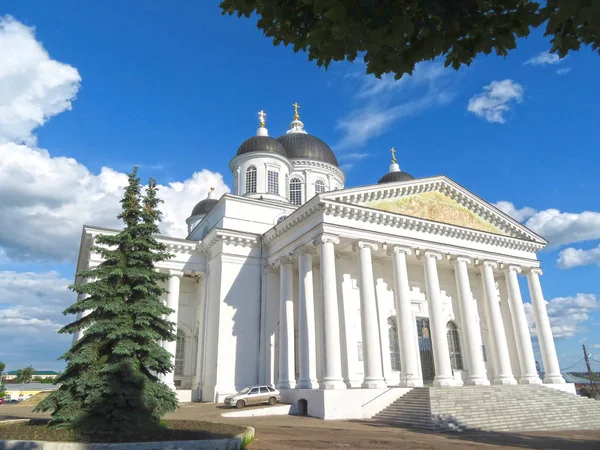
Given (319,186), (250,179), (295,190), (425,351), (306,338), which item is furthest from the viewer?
(319,186)

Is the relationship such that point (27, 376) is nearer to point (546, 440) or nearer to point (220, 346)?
point (220, 346)

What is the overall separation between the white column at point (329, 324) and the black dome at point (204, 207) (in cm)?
1899

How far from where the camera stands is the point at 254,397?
1838 centimetres

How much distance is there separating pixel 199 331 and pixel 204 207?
46.2 ft

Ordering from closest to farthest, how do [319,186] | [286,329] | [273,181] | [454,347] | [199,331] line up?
[286,329] → [199,331] → [454,347] → [273,181] → [319,186]

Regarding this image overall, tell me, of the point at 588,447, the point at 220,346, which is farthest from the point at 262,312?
the point at 588,447

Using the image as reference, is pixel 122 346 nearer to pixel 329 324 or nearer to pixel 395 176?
pixel 329 324

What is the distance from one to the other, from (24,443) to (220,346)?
1393 cm


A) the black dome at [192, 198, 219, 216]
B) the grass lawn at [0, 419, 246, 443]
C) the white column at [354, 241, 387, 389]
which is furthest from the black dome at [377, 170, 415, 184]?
the grass lawn at [0, 419, 246, 443]

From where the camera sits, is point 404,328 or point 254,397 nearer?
point 254,397

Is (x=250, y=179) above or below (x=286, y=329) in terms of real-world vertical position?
above

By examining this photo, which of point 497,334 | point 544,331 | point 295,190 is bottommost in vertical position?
point 497,334

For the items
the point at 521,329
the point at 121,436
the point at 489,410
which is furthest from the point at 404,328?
the point at 121,436

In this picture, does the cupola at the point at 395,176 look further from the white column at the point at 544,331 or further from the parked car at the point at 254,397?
the parked car at the point at 254,397
